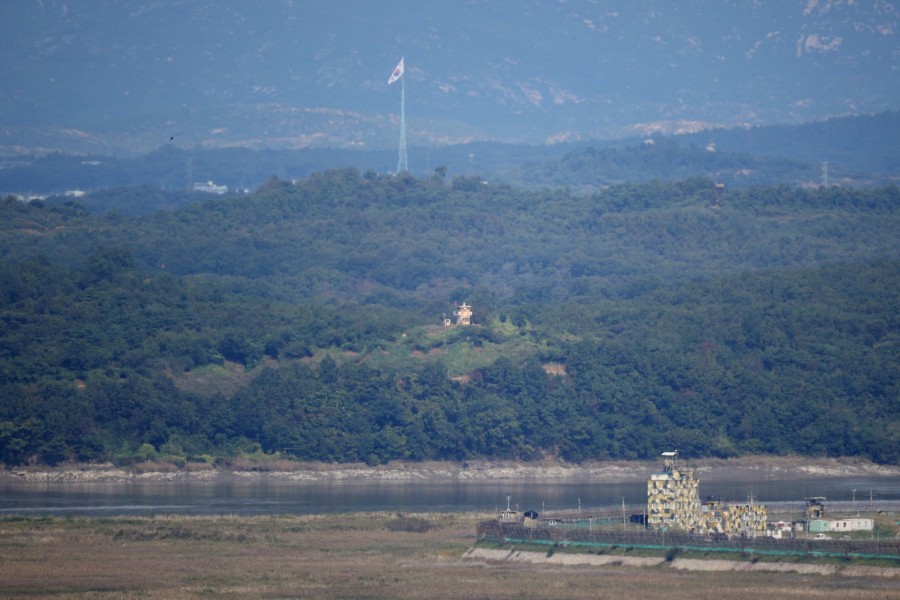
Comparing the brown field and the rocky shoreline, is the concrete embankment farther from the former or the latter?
the rocky shoreline

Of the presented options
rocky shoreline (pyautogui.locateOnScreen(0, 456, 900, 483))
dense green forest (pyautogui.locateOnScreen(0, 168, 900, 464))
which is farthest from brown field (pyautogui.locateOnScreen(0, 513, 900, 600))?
dense green forest (pyautogui.locateOnScreen(0, 168, 900, 464))

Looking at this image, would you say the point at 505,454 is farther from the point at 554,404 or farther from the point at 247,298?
the point at 247,298

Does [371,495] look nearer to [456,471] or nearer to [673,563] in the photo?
[456,471]

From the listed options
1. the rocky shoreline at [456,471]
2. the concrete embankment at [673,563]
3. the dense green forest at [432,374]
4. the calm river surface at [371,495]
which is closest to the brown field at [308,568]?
the concrete embankment at [673,563]

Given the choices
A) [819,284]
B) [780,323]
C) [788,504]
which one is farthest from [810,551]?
[819,284]

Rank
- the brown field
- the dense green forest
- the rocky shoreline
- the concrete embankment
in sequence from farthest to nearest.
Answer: the dense green forest, the rocky shoreline, the brown field, the concrete embankment

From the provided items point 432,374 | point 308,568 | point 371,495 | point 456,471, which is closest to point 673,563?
point 308,568
